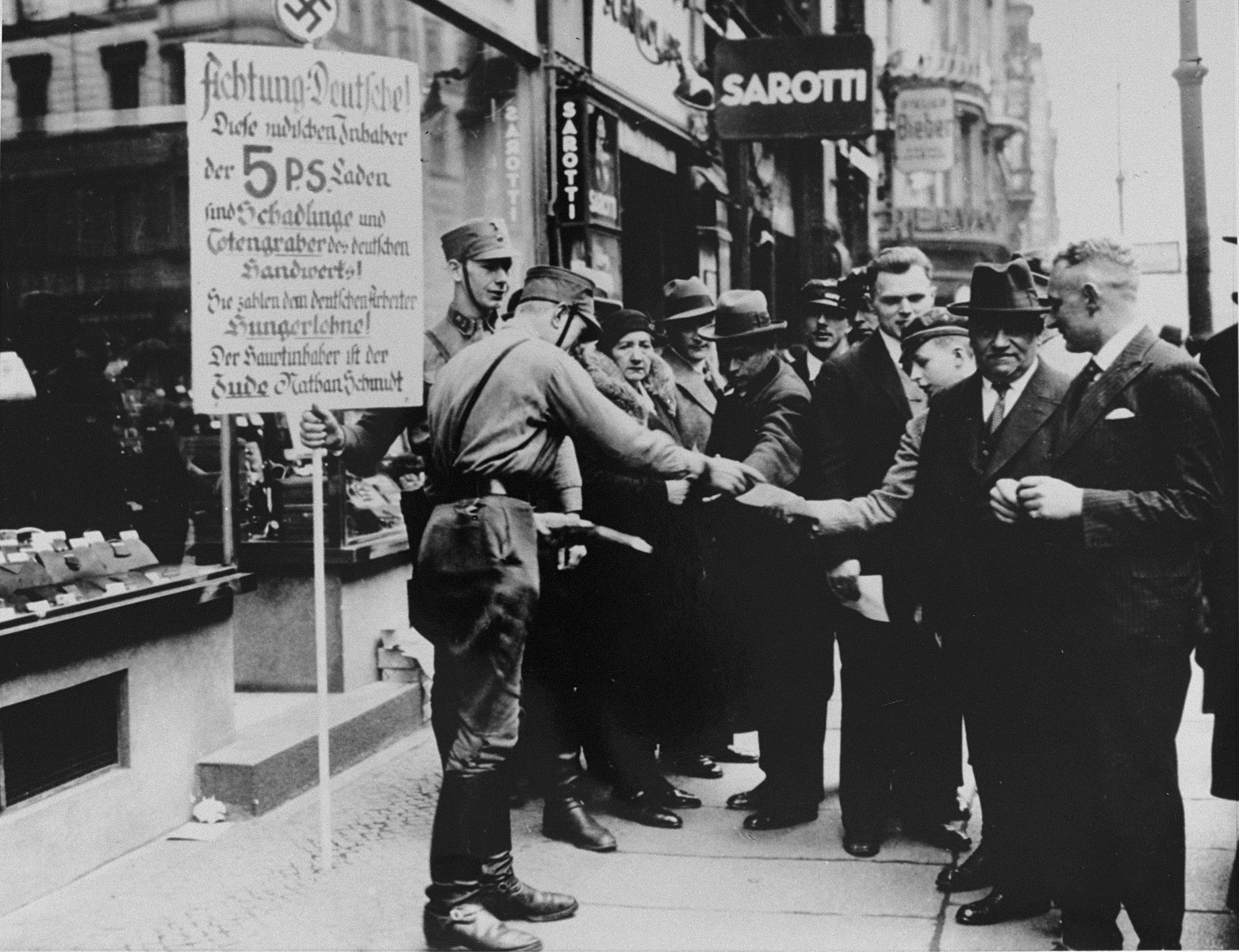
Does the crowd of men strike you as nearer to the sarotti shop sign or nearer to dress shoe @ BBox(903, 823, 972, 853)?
dress shoe @ BBox(903, 823, 972, 853)

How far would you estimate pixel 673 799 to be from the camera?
5402 mm

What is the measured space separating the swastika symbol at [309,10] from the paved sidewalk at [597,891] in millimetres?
3137

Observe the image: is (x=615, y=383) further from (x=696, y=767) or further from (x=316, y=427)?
(x=696, y=767)

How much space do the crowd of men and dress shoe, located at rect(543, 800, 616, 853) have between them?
0.04 feet

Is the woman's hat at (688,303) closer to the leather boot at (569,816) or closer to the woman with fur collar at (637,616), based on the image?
the woman with fur collar at (637,616)

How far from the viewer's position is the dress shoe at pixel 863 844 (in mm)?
4789

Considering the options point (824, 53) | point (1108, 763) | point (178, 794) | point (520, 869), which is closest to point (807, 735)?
point (520, 869)

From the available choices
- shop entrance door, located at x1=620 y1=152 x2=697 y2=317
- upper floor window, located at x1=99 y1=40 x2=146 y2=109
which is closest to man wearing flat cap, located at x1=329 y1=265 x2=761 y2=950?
upper floor window, located at x1=99 y1=40 x2=146 y2=109

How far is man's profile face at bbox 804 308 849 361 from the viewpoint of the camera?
7.27m

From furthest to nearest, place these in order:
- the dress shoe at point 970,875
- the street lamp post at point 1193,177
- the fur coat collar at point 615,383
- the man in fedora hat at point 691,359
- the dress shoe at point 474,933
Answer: the man in fedora hat at point 691,359 < the fur coat collar at point 615,383 < the street lamp post at point 1193,177 < the dress shoe at point 970,875 < the dress shoe at point 474,933

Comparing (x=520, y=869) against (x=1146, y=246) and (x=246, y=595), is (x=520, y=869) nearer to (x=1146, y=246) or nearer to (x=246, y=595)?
(x=246, y=595)

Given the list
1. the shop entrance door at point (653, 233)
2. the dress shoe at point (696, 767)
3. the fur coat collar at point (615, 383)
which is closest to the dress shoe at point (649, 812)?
the dress shoe at point (696, 767)

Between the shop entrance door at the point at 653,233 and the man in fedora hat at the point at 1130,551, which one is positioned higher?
the shop entrance door at the point at 653,233

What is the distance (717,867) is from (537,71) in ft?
18.5
